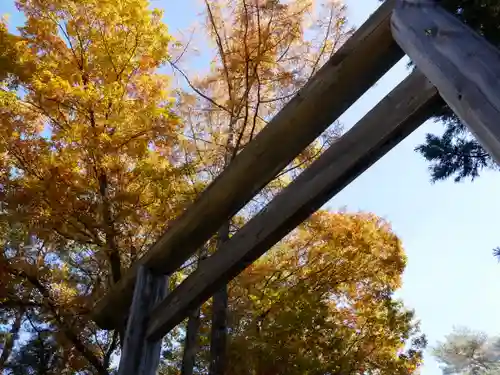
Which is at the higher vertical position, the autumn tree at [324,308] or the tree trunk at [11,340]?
the tree trunk at [11,340]

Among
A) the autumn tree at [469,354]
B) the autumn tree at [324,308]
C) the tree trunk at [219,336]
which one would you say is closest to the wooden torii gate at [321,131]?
the tree trunk at [219,336]

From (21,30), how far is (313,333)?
459 cm

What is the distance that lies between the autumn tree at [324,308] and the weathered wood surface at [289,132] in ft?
7.51

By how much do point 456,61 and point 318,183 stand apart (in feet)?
2.39

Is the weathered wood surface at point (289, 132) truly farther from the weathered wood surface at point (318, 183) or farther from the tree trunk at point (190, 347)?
the tree trunk at point (190, 347)

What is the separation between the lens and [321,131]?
1.88m

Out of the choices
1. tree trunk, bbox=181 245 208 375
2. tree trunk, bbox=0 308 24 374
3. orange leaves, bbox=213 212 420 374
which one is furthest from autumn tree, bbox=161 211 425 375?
tree trunk, bbox=0 308 24 374

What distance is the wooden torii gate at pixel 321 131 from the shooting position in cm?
122

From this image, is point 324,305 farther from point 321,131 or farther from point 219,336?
point 321,131

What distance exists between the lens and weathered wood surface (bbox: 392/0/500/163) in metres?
1.09

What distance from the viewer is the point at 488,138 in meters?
→ 1.07

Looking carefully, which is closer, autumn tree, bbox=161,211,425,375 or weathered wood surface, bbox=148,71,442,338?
weathered wood surface, bbox=148,71,442,338

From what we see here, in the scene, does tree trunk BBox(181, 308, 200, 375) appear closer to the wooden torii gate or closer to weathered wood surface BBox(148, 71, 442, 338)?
the wooden torii gate

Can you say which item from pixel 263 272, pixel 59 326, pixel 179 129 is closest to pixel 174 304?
pixel 263 272
